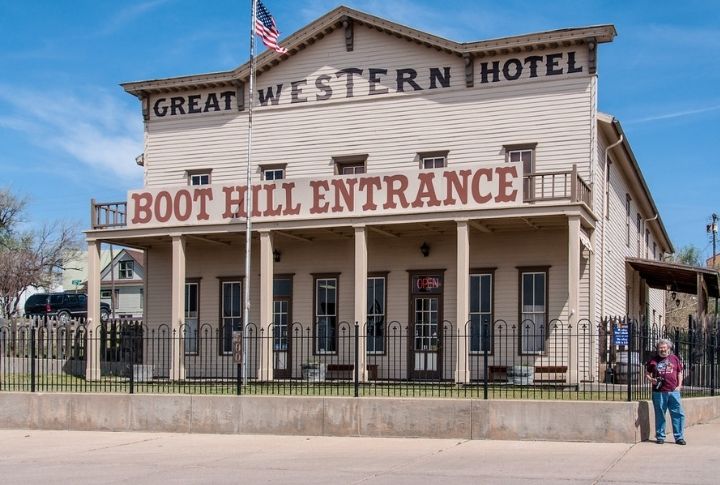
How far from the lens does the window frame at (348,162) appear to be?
26.4 metres

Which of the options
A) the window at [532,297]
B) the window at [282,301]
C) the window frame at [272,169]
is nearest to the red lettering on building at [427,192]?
the window at [532,297]

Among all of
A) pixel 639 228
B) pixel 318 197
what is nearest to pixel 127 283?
pixel 639 228

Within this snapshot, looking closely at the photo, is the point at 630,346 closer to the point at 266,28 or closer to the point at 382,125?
the point at 382,125

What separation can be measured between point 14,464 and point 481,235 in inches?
577

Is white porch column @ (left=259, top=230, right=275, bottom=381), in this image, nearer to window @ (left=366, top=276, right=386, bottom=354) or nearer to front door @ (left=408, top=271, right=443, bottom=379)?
window @ (left=366, top=276, right=386, bottom=354)

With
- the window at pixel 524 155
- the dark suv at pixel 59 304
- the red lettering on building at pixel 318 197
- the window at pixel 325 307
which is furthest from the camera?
the dark suv at pixel 59 304

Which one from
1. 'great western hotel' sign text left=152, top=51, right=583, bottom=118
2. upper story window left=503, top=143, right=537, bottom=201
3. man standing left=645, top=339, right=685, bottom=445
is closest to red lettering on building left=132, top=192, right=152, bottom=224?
'great western hotel' sign text left=152, top=51, right=583, bottom=118

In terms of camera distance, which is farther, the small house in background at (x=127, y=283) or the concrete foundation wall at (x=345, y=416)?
the small house in background at (x=127, y=283)

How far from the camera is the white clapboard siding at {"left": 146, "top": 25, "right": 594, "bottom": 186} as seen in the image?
79.9 ft

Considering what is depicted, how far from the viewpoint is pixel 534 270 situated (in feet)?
80.3

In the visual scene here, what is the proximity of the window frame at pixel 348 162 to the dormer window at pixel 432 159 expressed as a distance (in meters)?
1.65

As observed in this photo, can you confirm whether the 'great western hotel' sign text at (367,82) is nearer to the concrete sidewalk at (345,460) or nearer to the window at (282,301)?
the window at (282,301)

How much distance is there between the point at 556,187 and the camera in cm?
2394

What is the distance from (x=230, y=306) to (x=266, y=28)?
8.09 meters
